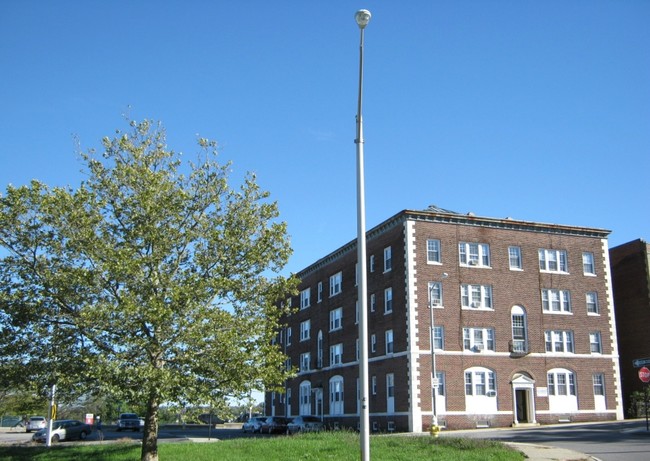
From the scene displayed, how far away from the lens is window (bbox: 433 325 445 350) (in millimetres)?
45188

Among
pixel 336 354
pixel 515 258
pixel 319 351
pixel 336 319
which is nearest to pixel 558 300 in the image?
pixel 515 258

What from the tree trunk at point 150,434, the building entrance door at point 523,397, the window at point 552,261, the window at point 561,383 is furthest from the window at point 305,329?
the tree trunk at point 150,434

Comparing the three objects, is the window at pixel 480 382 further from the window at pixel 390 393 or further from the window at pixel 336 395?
the window at pixel 336 395

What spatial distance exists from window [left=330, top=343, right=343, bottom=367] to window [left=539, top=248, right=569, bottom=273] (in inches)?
679

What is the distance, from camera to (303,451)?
2322 centimetres

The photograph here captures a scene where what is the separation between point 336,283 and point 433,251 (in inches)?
522

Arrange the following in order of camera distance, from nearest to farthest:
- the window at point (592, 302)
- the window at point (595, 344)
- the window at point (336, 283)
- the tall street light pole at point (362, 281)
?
1. the tall street light pole at point (362, 281)
2. the window at point (595, 344)
3. the window at point (592, 302)
4. the window at point (336, 283)

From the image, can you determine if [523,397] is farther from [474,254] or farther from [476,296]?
[474,254]

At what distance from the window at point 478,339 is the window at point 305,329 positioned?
68.2 feet

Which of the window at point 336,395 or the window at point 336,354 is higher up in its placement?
the window at point 336,354

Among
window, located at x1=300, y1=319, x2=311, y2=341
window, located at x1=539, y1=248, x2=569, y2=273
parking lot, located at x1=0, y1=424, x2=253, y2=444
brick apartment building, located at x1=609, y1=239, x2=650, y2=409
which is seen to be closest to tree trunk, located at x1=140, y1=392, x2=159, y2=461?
parking lot, located at x1=0, y1=424, x2=253, y2=444

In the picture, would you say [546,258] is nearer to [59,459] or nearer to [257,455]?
[257,455]

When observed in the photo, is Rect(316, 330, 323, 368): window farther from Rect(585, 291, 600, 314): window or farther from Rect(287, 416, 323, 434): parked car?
Rect(585, 291, 600, 314): window

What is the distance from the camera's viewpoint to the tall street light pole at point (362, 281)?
560 inches
